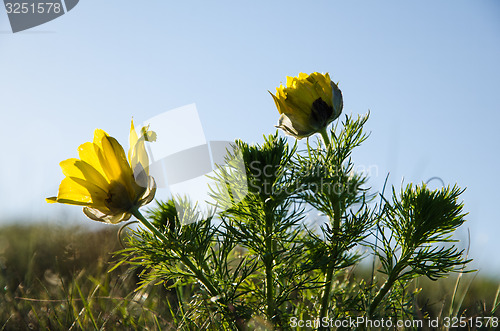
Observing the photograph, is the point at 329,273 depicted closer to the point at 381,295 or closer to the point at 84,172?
the point at 381,295

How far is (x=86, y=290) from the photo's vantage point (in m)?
2.56

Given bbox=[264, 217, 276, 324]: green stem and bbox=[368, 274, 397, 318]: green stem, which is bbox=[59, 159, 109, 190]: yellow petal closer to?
bbox=[264, 217, 276, 324]: green stem

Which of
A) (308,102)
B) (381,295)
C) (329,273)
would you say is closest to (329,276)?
(329,273)

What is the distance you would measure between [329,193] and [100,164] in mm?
798

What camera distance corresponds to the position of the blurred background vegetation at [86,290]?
6.70 ft

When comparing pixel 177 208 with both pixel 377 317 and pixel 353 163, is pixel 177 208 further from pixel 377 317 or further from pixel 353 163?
pixel 377 317

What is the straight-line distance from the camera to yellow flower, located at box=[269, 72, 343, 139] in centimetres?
169

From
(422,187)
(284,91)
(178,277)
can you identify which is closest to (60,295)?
(178,277)

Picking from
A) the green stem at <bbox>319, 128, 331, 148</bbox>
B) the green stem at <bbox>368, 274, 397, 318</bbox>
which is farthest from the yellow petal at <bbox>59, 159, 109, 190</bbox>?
the green stem at <bbox>368, 274, 397, 318</bbox>

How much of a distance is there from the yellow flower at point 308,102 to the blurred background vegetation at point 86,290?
86cm

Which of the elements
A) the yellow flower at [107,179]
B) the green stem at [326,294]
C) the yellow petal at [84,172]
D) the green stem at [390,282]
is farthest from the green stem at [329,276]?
the yellow petal at [84,172]

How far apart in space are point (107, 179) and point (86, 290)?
138 cm

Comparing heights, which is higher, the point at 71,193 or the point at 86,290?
the point at 71,193

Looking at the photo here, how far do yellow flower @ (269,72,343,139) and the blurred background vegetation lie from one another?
2.81 feet
